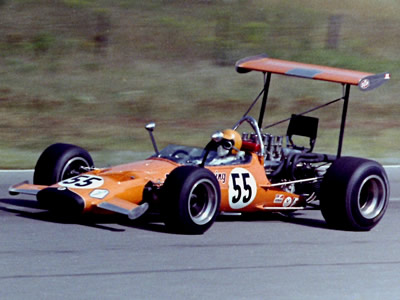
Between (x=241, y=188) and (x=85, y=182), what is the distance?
1513 mm

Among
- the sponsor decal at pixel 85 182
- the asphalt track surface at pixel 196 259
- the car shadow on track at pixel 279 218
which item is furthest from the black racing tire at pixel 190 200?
the car shadow on track at pixel 279 218

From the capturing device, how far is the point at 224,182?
9242 millimetres

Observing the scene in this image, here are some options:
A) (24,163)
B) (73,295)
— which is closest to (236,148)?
(73,295)

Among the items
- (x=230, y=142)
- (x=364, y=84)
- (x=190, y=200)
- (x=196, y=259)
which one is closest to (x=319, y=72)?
(x=364, y=84)

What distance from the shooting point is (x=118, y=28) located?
77.9 ft

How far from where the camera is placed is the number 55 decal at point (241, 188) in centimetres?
928

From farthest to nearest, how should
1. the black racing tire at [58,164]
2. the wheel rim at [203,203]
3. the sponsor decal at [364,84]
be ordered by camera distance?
the black racing tire at [58,164] < the sponsor decal at [364,84] < the wheel rim at [203,203]

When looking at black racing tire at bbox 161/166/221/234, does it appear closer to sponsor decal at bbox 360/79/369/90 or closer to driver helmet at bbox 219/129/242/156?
driver helmet at bbox 219/129/242/156

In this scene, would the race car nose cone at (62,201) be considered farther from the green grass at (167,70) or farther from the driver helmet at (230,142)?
the green grass at (167,70)

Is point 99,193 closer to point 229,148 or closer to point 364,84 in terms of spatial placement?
point 229,148

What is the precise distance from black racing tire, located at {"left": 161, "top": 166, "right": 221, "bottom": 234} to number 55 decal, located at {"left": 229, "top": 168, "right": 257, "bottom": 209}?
435 mm

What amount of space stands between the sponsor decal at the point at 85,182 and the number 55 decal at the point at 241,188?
126 centimetres

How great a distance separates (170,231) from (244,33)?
16445 millimetres

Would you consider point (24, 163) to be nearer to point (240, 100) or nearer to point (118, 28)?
point (240, 100)
